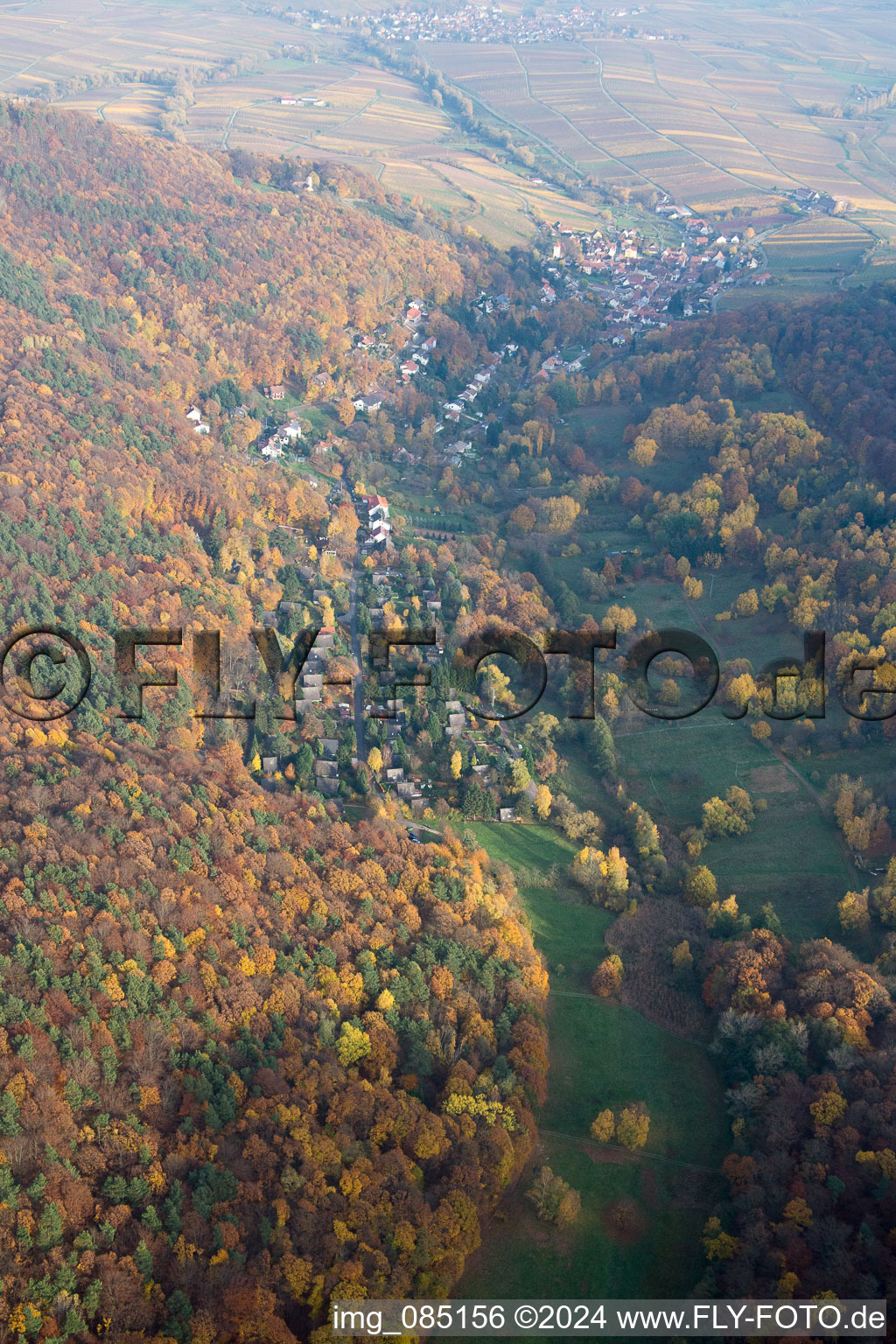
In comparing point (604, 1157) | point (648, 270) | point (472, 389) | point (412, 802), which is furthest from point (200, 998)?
point (648, 270)

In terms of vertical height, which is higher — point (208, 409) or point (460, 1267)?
point (208, 409)

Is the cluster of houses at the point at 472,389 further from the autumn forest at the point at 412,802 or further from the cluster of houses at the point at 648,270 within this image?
the cluster of houses at the point at 648,270

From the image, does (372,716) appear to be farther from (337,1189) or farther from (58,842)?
(337,1189)

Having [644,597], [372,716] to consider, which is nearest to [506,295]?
[644,597]

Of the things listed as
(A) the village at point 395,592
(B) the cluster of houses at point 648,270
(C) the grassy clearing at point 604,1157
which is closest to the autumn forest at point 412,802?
(C) the grassy clearing at point 604,1157

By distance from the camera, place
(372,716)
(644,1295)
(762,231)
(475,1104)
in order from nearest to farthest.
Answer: (644,1295), (475,1104), (372,716), (762,231)

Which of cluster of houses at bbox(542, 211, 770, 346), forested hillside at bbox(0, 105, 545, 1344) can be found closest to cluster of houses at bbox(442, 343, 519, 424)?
cluster of houses at bbox(542, 211, 770, 346)

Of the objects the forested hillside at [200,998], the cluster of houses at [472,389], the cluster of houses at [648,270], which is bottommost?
the forested hillside at [200,998]

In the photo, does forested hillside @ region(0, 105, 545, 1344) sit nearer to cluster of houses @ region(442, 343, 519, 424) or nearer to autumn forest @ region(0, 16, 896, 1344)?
autumn forest @ region(0, 16, 896, 1344)

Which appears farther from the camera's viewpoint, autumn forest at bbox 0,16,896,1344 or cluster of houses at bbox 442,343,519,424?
cluster of houses at bbox 442,343,519,424
